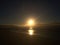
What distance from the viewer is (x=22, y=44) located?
44.7 ft

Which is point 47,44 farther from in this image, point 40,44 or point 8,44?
point 8,44

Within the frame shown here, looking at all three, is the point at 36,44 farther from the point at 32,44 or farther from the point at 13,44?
the point at 13,44

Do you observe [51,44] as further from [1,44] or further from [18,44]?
[1,44]

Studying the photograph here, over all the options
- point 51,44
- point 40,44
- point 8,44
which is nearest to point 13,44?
point 8,44

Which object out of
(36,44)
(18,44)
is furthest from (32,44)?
(18,44)

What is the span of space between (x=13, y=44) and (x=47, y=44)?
111 inches

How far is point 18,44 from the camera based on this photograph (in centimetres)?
1345

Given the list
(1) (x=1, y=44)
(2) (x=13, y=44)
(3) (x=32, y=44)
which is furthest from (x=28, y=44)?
(1) (x=1, y=44)

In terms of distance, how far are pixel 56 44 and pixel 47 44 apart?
2.66 ft

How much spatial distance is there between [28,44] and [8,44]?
164 cm

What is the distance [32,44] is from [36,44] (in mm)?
330

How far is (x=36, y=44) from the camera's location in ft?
44.7

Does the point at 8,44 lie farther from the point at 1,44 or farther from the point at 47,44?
the point at 47,44

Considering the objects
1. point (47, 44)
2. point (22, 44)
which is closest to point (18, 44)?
point (22, 44)
